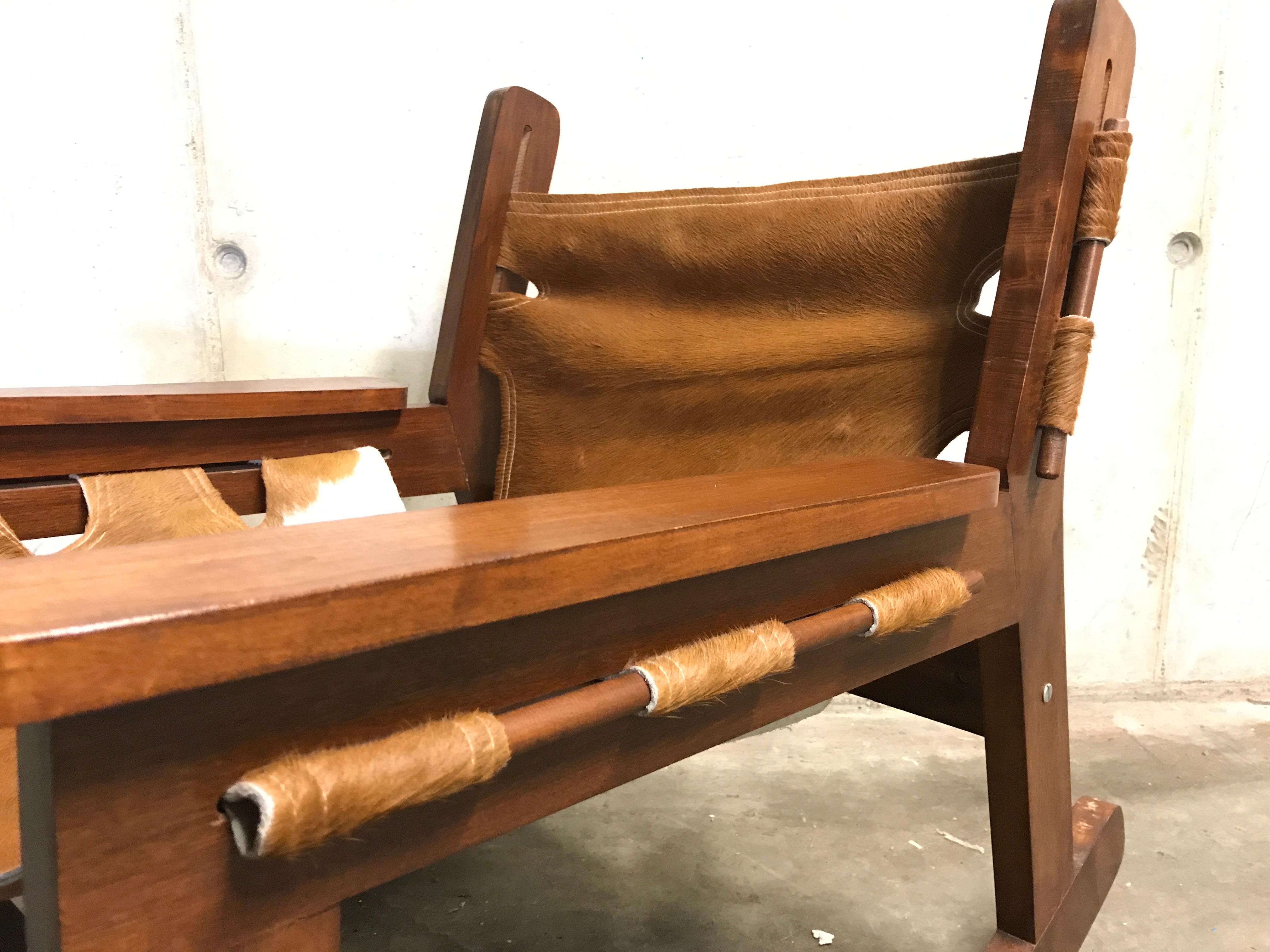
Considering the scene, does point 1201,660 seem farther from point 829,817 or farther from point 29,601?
point 29,601

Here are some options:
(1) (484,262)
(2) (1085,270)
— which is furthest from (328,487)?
(2) (1085,270)

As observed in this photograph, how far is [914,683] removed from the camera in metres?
0.95

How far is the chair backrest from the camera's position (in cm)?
70

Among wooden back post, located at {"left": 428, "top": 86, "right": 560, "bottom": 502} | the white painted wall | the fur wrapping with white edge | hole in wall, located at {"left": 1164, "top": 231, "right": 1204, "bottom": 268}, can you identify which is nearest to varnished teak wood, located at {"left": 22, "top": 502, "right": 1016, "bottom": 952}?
the fur wrapping with white edge

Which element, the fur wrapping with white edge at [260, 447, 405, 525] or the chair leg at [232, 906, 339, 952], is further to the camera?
the fur wrapping with white edge at [260, 447, 405, 525]

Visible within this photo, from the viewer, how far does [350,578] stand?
314 millimetres

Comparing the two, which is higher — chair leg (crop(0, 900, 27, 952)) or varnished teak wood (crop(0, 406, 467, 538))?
varnished teak wood (crop(0, 406, 467, 538))

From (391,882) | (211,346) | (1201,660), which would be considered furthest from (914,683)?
(1201,660)

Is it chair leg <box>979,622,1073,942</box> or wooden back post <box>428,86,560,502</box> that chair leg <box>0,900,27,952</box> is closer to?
wooden back post <box>428,86,560,502</box>

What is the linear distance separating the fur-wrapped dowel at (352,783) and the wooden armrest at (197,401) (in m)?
0.60

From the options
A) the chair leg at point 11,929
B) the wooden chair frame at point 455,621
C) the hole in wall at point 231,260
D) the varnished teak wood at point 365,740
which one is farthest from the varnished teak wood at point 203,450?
the varnished teak wood at point 365,740

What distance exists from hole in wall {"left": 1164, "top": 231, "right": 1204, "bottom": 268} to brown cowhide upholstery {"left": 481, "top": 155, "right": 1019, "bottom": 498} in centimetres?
109

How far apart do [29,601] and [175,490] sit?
644 millimetres

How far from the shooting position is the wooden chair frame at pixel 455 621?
0.29m
